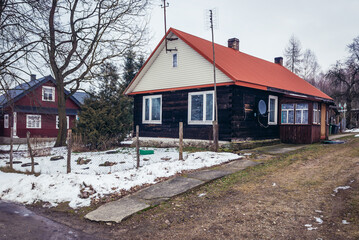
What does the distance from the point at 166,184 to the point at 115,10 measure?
49.2 ft

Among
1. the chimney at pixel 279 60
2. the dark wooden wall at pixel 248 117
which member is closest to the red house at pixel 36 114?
the dark wooden wall at pixel 248 117

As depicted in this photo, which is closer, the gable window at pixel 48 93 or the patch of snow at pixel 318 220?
the patch of snow at pixel 318 220

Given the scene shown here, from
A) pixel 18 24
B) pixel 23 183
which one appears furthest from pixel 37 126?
pixel 23 183

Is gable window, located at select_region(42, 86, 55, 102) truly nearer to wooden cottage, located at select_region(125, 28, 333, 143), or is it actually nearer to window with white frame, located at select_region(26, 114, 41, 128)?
window with white frame, located at select_region(26, 114, 41, 128)

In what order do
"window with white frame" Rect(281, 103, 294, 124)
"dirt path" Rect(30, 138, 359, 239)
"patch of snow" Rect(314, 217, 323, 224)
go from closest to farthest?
"dirt path" Rect(30, 138, 359, 239)
"patch of snow" Rect(314, 217, 323, 224)
"window with white frame" Rect(281, 103, 294, 124)

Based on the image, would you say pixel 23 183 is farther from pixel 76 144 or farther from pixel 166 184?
pixel 76 144

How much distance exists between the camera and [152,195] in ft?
21.2

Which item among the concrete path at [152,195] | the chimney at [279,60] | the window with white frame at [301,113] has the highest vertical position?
the chimney at [279,60]

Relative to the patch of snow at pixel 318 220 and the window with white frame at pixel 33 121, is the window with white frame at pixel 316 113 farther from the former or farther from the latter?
the window with white frame at pixel 33 121

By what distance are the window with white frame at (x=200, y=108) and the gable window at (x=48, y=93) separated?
18.9 m

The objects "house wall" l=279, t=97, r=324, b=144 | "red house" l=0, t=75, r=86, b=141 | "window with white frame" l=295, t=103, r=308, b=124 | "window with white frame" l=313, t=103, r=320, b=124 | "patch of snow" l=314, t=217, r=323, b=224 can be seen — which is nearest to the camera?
"patch of snow" l=314, t=217, r=323, b=224

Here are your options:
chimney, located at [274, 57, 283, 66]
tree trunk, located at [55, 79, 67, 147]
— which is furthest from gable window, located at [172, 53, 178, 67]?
chimney, located at [274, 57, 283, 66]

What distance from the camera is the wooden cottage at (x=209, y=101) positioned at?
14.0 meters

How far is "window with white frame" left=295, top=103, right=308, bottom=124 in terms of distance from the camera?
15906 millimetres
